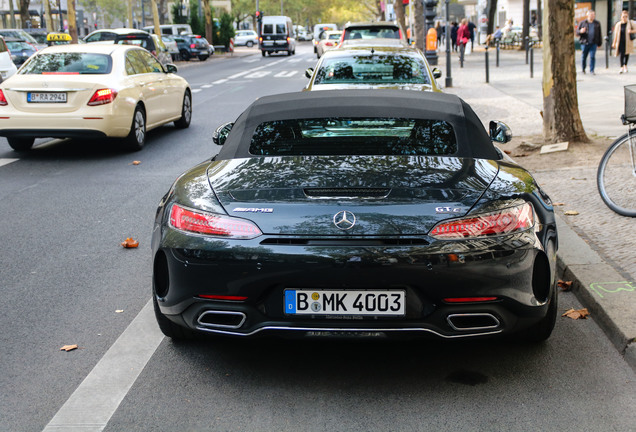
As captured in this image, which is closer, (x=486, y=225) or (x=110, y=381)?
(x=486, y=225)

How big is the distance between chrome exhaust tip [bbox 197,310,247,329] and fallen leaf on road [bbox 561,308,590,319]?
2.05 metres

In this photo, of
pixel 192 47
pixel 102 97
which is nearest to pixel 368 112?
pixel 102 97

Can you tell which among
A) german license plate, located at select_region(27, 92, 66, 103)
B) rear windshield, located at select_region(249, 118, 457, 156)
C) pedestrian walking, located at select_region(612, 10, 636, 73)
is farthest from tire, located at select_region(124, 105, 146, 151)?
pedestrian walking, located at select_region(612, 10, 636, 73)

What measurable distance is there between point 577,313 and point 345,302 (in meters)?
1.80

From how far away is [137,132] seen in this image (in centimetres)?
1216

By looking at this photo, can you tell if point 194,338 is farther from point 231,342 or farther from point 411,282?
point 411,282

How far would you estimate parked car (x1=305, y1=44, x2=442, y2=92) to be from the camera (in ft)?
32.5

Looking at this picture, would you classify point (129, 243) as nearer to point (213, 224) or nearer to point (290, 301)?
point (213, 224)

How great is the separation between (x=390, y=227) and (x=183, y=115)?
11619 mm

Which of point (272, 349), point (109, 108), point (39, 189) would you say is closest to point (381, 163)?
point (272, 349)

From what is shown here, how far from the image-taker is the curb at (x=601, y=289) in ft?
14.3

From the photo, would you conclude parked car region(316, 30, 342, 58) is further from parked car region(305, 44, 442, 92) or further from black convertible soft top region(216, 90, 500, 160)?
black convertible soft top region(216, 90, 500, 160)

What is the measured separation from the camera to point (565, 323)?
476 cm

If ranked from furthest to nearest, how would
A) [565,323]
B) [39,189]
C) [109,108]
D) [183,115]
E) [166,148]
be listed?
[183,115] < [166,148] < [109,108] < [39,189] < [565,323]
